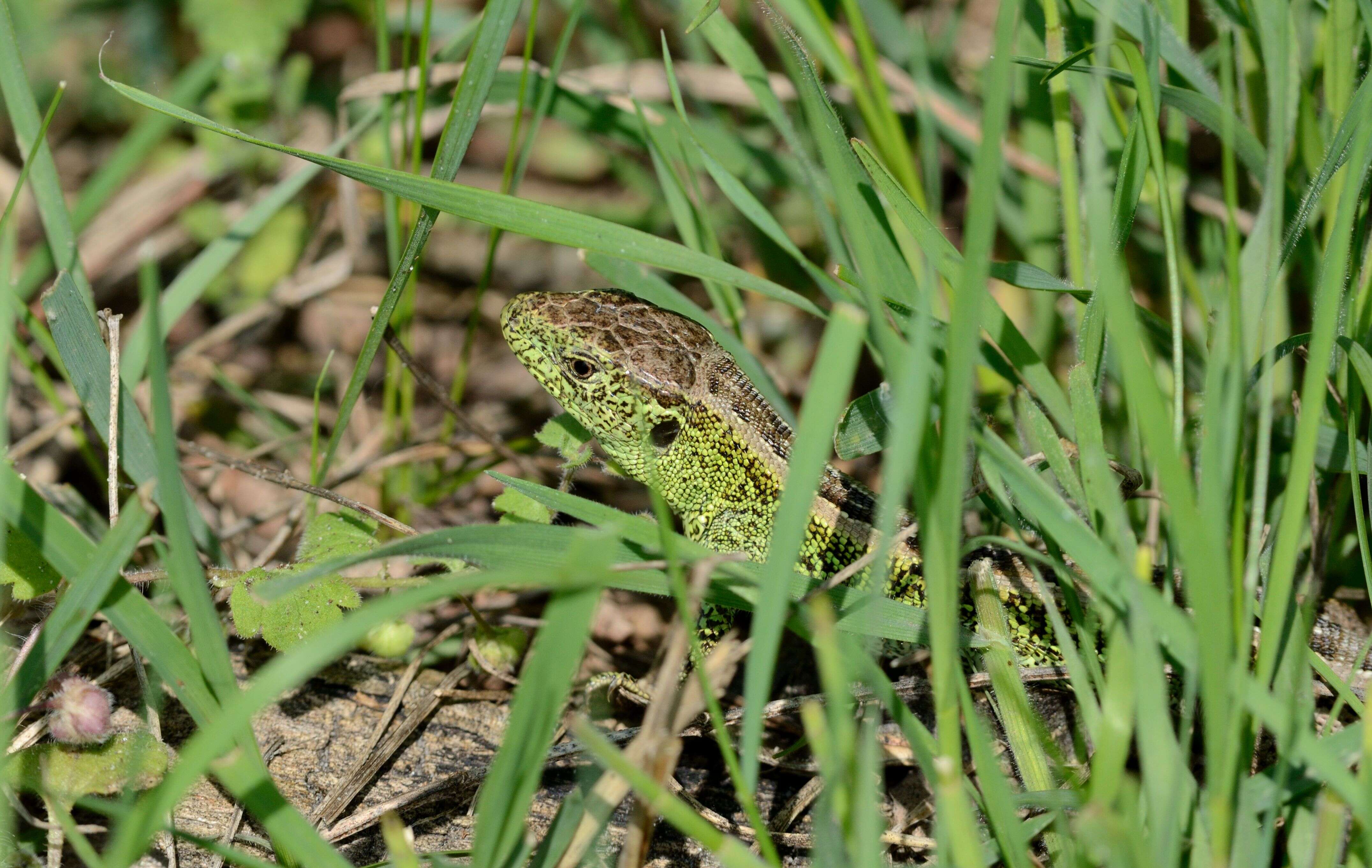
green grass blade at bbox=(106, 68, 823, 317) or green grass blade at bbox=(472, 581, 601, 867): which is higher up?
green grass blade at bbox=(106, 68, 823, 317)

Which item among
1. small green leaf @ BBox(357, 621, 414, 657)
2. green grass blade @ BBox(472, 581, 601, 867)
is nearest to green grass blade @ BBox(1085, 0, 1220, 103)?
green grass blade @ BBox(472, 581, 601, 867)

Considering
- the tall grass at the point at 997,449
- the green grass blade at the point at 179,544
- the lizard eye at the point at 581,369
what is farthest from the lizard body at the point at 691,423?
the green grass blade at the point at 179,544

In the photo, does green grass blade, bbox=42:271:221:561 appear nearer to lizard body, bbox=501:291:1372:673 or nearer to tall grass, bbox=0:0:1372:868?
tall grass, bbox=0:0:1372:868

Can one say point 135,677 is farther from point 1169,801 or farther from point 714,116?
point 714,116

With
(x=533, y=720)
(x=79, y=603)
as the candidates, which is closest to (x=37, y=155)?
(x=79, y=603)

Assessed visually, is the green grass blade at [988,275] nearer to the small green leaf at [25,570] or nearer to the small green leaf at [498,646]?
the small green leaf at [498,646]

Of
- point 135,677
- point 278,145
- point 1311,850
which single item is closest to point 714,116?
point 278,145

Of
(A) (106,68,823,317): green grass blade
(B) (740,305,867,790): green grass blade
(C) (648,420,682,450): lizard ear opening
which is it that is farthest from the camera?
(C) (648,420,682,450): lizard ear opening
